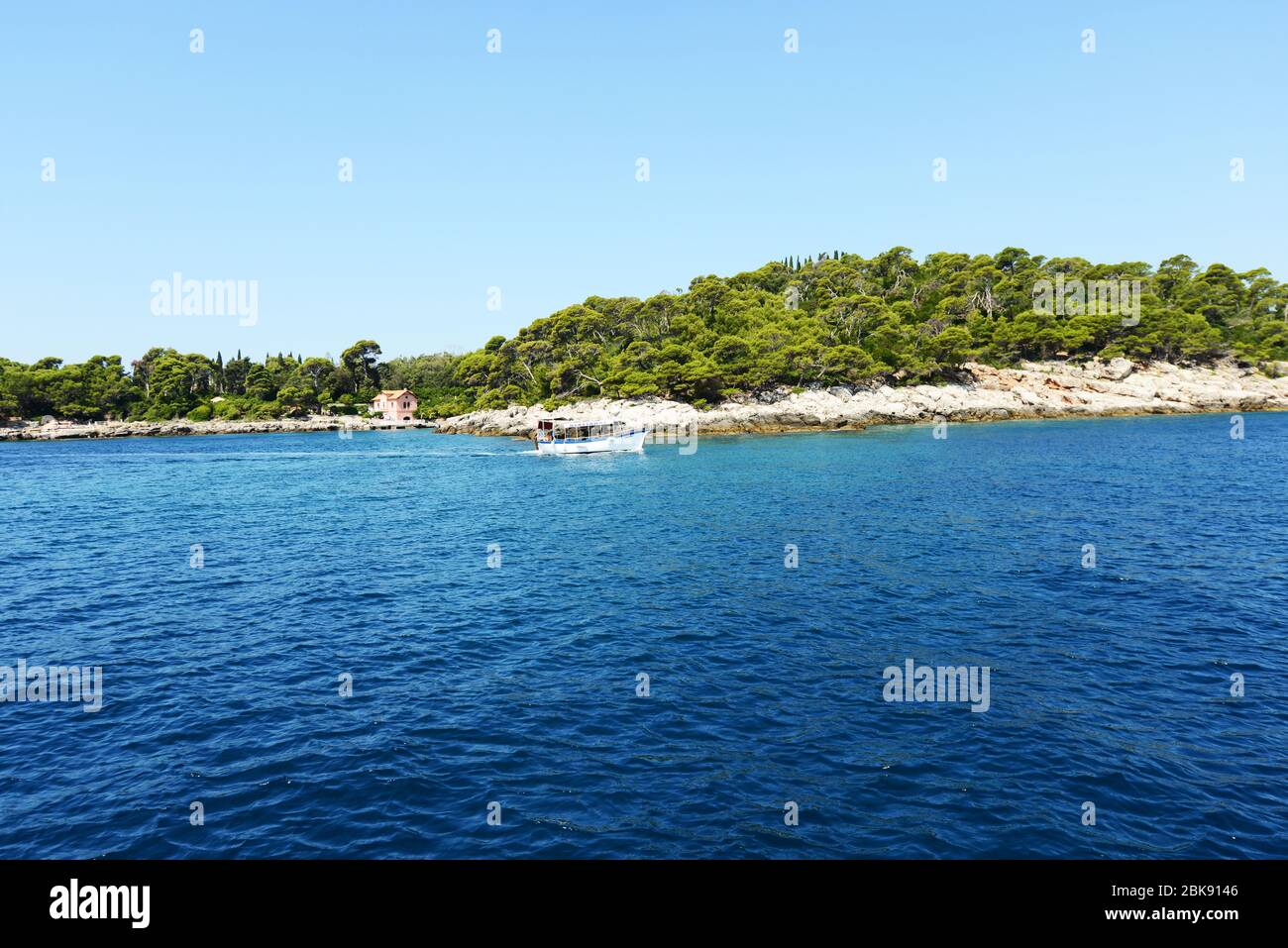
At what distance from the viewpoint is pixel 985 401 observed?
115250mm

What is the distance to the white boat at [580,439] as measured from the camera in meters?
86.8

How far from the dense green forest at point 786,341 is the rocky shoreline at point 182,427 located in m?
5.10

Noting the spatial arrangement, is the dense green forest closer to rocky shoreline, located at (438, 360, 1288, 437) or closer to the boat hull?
rocky shoreline, located at (438, 360, 1288, 437)

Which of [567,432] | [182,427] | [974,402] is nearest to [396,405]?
[182,427]

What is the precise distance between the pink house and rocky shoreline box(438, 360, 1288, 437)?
57.4 metres

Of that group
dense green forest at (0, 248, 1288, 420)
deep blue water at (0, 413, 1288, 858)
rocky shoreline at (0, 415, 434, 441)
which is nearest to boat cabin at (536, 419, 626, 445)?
dense green forest at (0, 248, 1288, 420)

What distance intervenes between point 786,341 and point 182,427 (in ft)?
470

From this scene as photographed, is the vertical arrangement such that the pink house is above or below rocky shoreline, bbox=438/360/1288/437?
above

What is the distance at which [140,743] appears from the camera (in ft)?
53.1

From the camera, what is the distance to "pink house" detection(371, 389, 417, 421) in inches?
6841

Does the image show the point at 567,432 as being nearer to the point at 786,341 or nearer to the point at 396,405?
the point at 786,341
